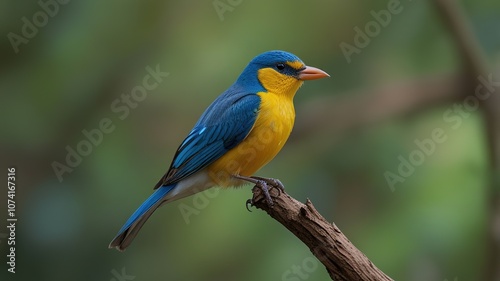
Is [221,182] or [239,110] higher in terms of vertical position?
[239,110]

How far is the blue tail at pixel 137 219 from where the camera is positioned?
346cm

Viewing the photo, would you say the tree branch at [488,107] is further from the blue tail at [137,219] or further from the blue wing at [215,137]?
the blue tail at [137,219]

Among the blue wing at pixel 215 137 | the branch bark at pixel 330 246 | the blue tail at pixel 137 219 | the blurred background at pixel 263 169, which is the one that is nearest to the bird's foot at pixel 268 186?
the branch bark at pixel 330 246

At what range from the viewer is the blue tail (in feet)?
11.4

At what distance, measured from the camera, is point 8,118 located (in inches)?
201

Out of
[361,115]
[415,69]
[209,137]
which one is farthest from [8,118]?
[415,69]

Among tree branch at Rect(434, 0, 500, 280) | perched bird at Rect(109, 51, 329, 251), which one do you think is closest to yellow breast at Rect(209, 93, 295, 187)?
perched bird at Rect(109, 51, 329, 251)

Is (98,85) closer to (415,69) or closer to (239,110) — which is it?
(239,110)

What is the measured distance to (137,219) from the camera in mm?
3469

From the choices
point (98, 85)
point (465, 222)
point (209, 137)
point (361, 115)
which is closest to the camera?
point (209, 137)

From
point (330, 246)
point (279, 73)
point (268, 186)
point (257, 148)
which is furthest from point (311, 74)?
point (330, 246)

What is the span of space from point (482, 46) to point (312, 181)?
1.59 meters

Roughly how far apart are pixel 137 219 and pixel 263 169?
191cm

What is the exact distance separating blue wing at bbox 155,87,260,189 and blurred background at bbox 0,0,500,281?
1.25 m
